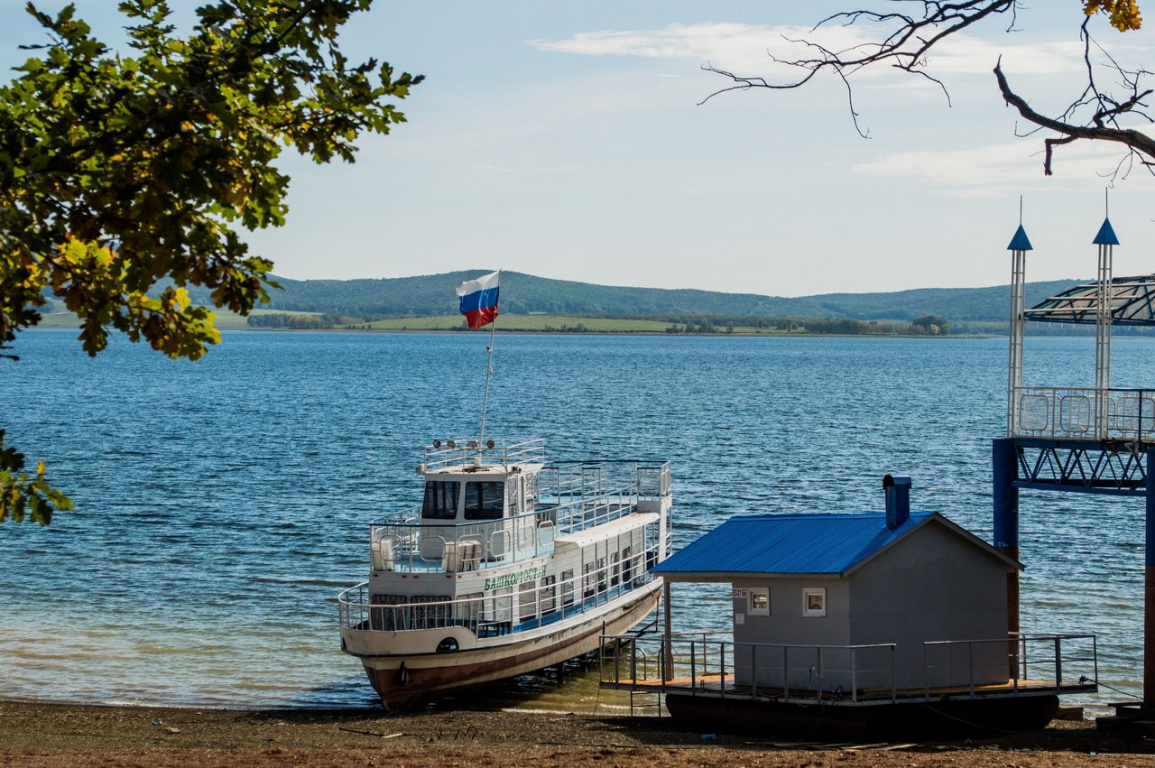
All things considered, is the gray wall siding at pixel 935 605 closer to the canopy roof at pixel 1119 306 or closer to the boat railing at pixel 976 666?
the boat railing at pixel 976 666

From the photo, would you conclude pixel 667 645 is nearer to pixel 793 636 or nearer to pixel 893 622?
pixel 793 636

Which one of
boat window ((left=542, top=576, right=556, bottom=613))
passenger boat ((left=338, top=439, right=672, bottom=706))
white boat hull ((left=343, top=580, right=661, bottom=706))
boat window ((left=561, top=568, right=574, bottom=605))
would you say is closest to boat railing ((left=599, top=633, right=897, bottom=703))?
passenger boat ((left=338, top=439, right=672, bottom=706))

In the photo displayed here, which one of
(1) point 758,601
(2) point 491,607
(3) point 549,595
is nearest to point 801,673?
(1) point 758,601

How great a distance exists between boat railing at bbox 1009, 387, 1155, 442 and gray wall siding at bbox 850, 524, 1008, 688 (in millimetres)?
2996

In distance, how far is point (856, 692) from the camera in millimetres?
22359

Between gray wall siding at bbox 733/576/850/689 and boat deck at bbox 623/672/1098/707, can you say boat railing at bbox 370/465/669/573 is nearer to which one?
boat deck at bbox 623/672/1098/707

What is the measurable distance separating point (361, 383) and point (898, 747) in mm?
143381

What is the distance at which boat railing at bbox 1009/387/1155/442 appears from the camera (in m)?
24.6

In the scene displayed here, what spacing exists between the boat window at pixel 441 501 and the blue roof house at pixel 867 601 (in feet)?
21.0

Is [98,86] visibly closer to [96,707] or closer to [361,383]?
[96,707]

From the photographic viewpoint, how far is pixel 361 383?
161m

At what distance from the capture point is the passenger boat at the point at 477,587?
87.8ft

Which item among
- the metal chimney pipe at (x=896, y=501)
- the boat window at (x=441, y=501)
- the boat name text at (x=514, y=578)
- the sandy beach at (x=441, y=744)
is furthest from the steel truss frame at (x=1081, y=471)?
the boat window at (x=441, y=501)

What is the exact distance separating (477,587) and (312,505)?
93.4 feet
